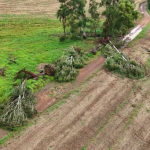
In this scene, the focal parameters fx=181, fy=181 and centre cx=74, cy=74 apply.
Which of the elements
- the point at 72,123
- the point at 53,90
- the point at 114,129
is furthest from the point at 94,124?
the point at 53,90

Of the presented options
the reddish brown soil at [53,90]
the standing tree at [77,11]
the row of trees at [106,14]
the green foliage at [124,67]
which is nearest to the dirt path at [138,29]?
the row of trees at [106,14]

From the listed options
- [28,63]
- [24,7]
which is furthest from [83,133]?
[24,7]

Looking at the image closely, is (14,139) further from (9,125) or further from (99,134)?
(99,134)

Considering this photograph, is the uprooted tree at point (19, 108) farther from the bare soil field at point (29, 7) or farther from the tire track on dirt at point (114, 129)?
the bare soil field at point (29, 7)

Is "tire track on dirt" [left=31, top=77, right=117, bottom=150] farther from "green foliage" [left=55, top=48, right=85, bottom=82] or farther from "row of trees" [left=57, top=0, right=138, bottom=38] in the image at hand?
"row of trees" [left=57, top=0, right=138, bottom=38]

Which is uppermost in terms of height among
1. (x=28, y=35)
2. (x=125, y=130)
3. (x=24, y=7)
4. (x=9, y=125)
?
(x=24, y=7)
